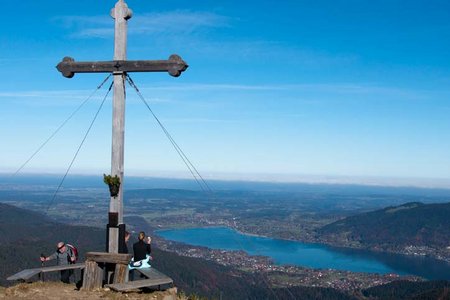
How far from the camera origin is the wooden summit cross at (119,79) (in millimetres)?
13406

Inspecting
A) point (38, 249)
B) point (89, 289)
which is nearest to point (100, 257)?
point (89, 289)

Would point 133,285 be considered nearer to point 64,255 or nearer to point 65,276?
point 65,276

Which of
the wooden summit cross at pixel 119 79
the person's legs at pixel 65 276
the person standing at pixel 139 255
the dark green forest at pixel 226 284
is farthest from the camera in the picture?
the dark green forest at pixel 226 284

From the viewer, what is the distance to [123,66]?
13.6 m

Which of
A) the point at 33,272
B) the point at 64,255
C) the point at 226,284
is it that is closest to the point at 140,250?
the point at 33,272

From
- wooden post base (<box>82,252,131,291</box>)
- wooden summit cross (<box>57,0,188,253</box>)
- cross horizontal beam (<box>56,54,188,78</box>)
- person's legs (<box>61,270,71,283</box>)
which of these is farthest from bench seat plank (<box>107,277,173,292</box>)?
cross horizontal beam (<box>56,54,188,78</box>)

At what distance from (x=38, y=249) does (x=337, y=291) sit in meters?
116

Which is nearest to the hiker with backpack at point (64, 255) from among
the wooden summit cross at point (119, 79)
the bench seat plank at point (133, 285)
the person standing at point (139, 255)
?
the person standing at point (139, 255)

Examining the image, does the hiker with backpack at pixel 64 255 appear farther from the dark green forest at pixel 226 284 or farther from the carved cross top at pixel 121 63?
the dark green forest at pixel 226 284

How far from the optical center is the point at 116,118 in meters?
13.7

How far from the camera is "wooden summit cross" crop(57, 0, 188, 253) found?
528 inches

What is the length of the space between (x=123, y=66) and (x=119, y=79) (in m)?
0.38

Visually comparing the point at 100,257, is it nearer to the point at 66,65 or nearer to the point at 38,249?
the point at 66,65

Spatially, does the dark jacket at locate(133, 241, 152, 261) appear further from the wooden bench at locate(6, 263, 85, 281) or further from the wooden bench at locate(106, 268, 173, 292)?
the wooden bench at locate(6, 263, 85, 281)
